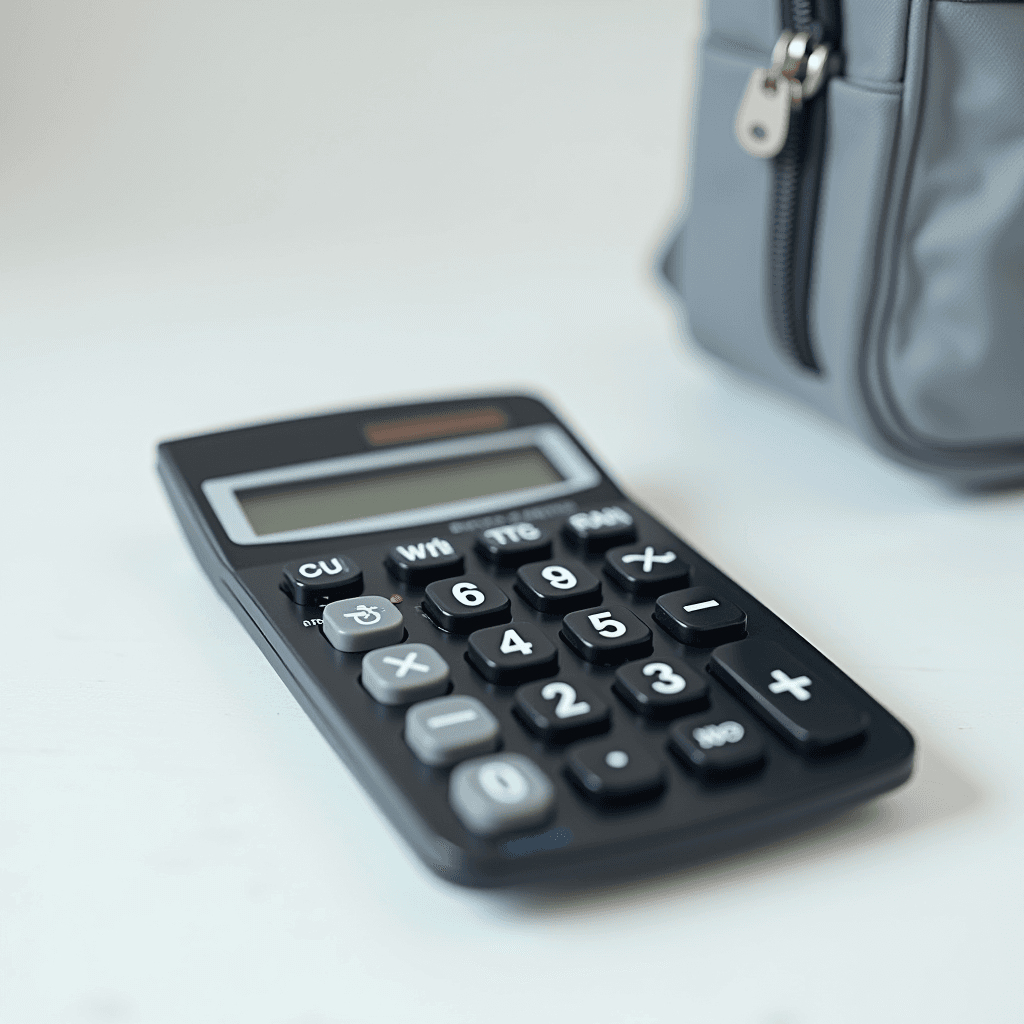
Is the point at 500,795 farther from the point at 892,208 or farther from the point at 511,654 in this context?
the point at 892,208

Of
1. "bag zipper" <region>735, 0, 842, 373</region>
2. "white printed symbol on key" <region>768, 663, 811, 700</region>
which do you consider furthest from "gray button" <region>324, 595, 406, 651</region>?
"bag zipper" <region>735, 0, 842, 373</region>

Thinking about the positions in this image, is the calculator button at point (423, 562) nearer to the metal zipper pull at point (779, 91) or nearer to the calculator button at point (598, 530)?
the calculator button at point (598, 530)

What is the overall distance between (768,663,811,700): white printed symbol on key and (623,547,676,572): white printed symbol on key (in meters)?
0.07

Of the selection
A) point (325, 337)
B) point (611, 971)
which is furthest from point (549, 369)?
point (611, 971)

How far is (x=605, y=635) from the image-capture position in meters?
0.36

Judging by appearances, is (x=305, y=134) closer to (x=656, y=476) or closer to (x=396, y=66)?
(x=396, y=66)

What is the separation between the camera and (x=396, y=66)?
83 centimetres

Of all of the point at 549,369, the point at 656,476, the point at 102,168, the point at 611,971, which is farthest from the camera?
the point at 102,168

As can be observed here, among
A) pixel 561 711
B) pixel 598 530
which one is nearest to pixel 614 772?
Result: pixel 561 711

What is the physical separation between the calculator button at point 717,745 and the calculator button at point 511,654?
0.14 ft

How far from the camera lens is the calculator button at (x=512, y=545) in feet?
1.35

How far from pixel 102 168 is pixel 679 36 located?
1.27ft

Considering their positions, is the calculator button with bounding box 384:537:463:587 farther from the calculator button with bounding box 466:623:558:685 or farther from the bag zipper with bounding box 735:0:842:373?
the bag zipper with bounding box 735:0:842:373

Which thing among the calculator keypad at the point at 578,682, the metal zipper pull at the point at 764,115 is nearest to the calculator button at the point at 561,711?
the calculator keypad at the point at 578,682
